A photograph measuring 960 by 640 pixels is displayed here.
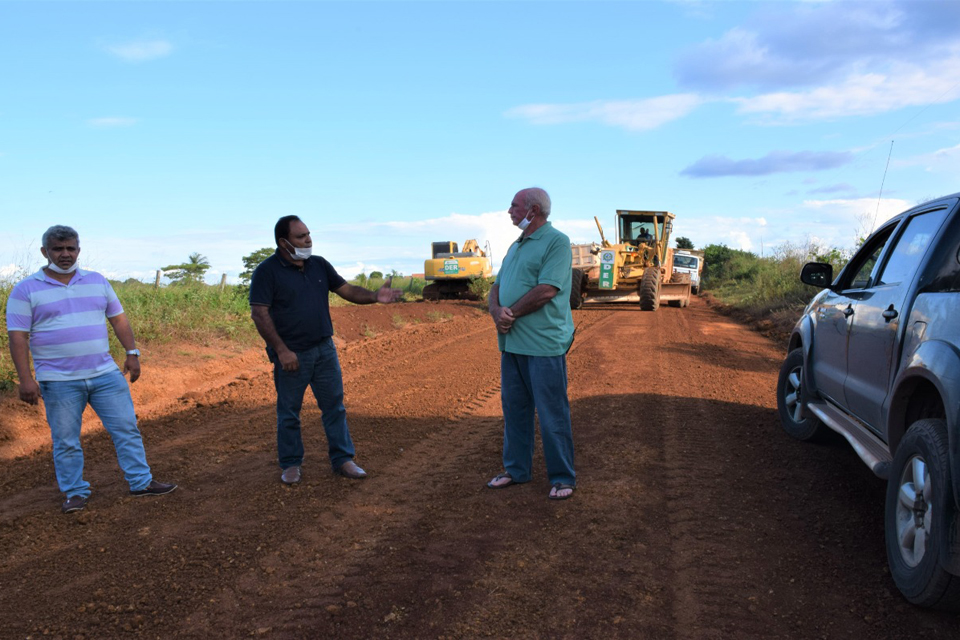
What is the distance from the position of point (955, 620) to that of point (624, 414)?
13.0ft

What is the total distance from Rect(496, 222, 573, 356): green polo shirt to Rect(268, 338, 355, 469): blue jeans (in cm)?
133

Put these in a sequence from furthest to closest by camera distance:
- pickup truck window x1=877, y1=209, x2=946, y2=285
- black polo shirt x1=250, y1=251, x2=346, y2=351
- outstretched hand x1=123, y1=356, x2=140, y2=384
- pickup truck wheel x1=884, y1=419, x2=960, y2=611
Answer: outstretched hand x1=123, y1=356, x2=140, y2=384, black polo shirt x1=250, y1=251, x2=346, y2=351, pickup truck window x1=877, y1=209, x2=946, y2=285, pickup truck wheel x1=884, y1=419, x2=960, y2=611

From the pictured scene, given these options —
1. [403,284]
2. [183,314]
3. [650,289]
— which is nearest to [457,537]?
[183,314]

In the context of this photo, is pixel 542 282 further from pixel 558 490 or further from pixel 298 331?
pixel 298 331

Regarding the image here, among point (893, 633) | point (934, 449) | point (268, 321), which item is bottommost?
point (893, 633)

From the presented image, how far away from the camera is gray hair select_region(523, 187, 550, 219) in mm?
4535

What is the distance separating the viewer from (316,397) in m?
5.07

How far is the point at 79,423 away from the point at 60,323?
2.25ft

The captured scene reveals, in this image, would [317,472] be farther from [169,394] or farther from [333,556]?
[169,394]

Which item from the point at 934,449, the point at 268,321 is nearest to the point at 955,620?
the point at 934,449

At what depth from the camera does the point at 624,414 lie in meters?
6.83

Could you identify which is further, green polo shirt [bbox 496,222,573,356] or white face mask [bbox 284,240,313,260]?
white face mask [bbox 284,240,313,260]

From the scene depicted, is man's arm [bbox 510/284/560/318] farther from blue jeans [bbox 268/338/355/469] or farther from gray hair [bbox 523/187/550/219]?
blue jeans [bbox 268/338/355/469]

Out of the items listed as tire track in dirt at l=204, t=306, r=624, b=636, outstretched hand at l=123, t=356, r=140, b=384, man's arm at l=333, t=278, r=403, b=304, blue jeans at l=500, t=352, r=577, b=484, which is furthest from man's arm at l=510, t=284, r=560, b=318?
outstretched hand at l=123, t=356, r=140, b=384
